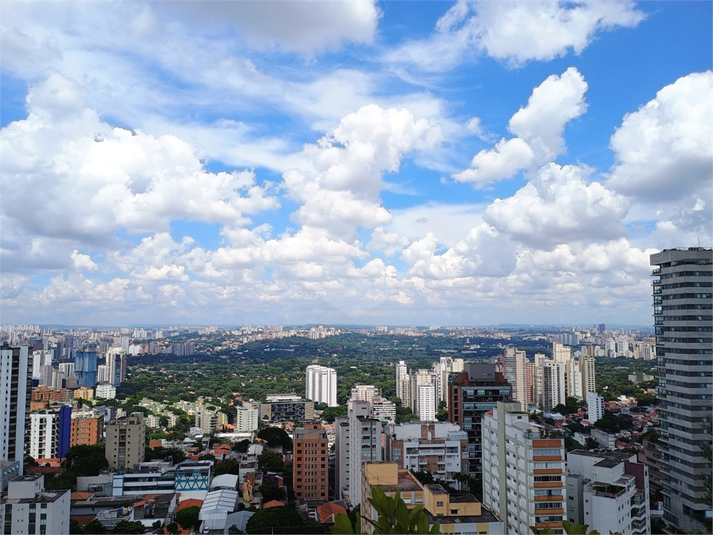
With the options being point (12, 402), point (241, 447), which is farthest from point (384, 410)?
point (12, 402)

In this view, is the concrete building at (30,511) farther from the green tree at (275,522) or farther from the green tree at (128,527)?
the green tree at (275,522)

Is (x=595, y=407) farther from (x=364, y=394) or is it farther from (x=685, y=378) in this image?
(x=685, y=378)

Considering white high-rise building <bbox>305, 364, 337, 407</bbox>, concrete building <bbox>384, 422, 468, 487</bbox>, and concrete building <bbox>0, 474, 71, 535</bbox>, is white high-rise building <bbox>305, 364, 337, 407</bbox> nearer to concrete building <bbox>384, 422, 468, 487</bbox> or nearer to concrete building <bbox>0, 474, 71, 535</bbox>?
concrete building <bbox>384, 422, 468, 487</bbox>

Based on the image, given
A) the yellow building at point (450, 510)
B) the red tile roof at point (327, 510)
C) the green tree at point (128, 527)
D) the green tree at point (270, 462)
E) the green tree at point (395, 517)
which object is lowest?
the green tree at point (270, 462)

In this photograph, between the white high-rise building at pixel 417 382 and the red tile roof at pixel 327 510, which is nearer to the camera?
the red tile roof at pixel 327 510

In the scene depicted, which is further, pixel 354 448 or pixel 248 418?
pixel 248 418

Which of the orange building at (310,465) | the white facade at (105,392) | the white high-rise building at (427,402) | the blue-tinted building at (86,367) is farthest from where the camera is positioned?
the blue-tinted building at (86,367)

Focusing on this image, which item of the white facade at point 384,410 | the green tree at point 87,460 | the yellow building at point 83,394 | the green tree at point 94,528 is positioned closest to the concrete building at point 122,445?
the green tree at point 87,460
